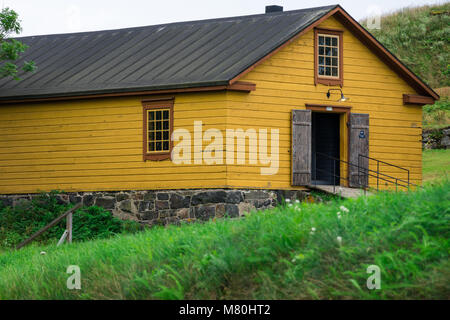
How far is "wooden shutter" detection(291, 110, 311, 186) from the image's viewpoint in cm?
1828

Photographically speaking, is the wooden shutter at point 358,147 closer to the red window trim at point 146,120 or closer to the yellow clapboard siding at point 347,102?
the yellow clapboard siding at point 347,102

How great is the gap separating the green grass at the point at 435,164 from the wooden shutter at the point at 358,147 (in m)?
4.70

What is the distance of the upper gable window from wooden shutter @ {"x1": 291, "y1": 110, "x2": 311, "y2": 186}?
1.22 metres

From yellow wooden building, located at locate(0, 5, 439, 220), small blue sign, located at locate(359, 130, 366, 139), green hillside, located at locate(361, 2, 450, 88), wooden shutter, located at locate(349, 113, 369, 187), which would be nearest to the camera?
yellow wooden building, located at locate(0, 5, 439, 220)

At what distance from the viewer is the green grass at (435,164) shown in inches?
949

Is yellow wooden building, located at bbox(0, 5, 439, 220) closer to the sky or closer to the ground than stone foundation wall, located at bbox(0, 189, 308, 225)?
closer to the sky

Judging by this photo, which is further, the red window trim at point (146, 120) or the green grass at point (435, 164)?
the green grass at point (435, 164)

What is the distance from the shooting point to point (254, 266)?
8.44m

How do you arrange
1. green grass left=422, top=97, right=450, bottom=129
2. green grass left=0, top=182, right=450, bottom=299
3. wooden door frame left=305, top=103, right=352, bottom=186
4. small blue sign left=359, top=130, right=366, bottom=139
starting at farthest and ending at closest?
green grass left=422, top=97, right=450, bottom=129 → small blue sign left=359, top=130, right=366, bottom=139 → wooden door frame left=305, top=103, right=352, bottom=186 → green grass left=0, top=182, right=450, bottom=299

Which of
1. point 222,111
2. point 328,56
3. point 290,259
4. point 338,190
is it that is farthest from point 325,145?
point 290,259

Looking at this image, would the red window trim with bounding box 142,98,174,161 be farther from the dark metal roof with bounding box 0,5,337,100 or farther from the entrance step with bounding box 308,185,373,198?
the entrance step with bounding box 308,185,373,198

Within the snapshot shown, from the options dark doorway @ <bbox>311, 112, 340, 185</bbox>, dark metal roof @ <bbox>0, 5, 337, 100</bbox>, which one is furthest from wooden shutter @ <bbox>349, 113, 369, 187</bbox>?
dark metal roof @ <bbox>0, 5, 337, 100</bbox>

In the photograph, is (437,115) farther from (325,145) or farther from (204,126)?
(204,126)

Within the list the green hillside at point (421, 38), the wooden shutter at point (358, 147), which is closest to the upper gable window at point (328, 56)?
the wooden shutter at point (358, 147)
